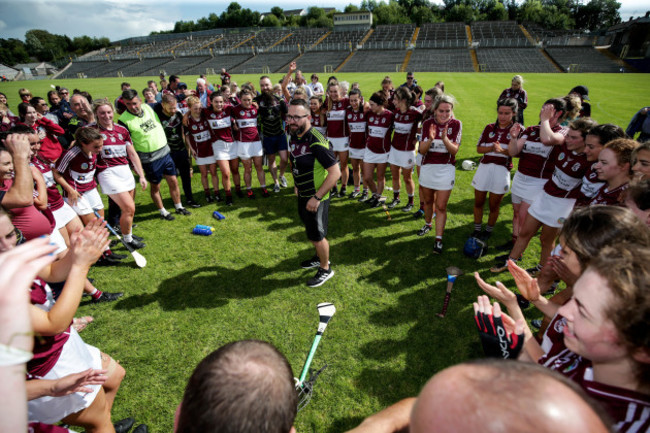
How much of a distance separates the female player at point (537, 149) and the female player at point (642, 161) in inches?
64.5

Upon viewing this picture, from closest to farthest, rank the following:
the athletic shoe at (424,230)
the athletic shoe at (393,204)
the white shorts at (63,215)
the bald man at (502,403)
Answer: the bald man at (502,403), the white shorts at (63,215), the athletic shoe at (424,230), the athletic shoe at (393,204)

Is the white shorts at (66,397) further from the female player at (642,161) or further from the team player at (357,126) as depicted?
the team player at (357,126)

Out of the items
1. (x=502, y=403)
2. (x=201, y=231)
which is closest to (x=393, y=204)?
(x=201, y=231)

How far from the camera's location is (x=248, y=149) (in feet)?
25.7

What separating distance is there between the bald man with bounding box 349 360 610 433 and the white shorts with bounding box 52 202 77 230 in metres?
5.89

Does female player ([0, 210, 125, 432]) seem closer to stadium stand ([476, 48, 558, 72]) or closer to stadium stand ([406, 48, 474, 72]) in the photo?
stadium stand ([406, 48, 474, 72])

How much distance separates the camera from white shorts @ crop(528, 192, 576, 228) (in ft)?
13.7

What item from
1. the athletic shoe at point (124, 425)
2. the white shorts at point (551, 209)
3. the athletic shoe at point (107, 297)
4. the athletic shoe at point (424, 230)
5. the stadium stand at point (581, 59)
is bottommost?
the athletic shoe at point (124, 425)

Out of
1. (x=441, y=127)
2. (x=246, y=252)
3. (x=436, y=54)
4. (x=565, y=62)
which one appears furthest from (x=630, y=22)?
(x=246, y=252)

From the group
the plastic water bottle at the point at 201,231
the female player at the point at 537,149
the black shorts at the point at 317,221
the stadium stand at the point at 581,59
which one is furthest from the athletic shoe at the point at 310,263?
the stadium stand at the point at 581,59

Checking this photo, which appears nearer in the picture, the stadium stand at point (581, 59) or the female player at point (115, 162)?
the female player at point (115, 162)

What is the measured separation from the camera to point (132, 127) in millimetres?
6391

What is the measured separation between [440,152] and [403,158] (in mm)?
1459

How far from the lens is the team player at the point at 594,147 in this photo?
11.6 ft
